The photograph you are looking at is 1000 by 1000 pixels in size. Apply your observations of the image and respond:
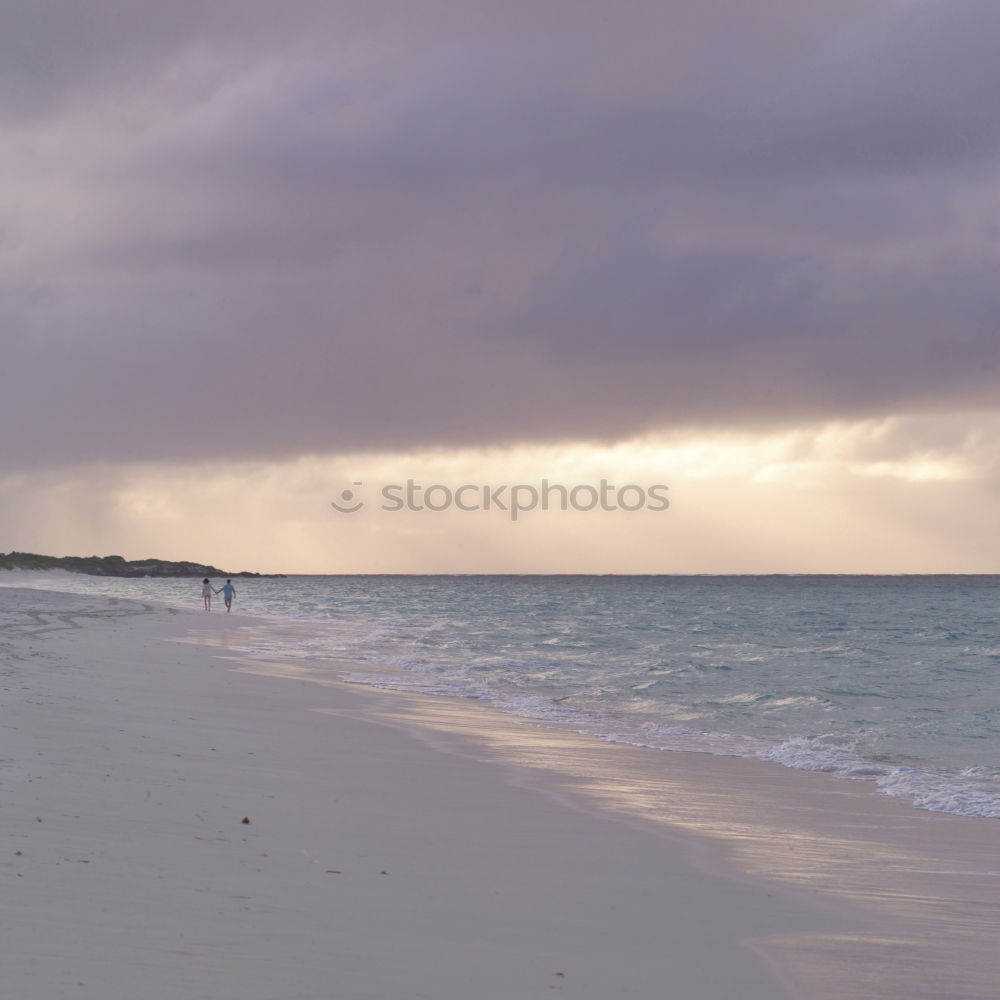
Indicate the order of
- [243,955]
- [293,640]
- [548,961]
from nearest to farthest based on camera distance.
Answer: [243,955] < [548,961] < [293,640]

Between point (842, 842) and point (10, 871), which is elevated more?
point (10, 871)

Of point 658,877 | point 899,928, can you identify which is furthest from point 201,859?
point 899,928

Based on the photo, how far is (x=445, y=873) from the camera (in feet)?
23.9

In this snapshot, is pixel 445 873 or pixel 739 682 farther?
pixel 739 682

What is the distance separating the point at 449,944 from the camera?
→ 18.8 ft

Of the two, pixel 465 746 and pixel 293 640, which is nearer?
pixel 465 746

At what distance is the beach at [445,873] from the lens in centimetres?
524

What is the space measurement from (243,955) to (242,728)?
880 centimetres

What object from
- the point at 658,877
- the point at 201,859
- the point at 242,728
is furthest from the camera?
the point at 242,728

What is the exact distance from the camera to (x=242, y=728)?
1367 cm

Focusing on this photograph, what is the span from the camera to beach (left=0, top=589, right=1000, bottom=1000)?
524cm

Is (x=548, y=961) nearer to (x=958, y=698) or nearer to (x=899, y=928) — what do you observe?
(x=899, y=928)

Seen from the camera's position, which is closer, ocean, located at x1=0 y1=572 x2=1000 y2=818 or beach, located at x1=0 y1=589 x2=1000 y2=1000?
beach, located at x1=0 y1=589 x2=1000 y2=1000

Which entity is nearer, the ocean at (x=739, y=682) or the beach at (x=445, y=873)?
the beach at (x=445, y=873)
